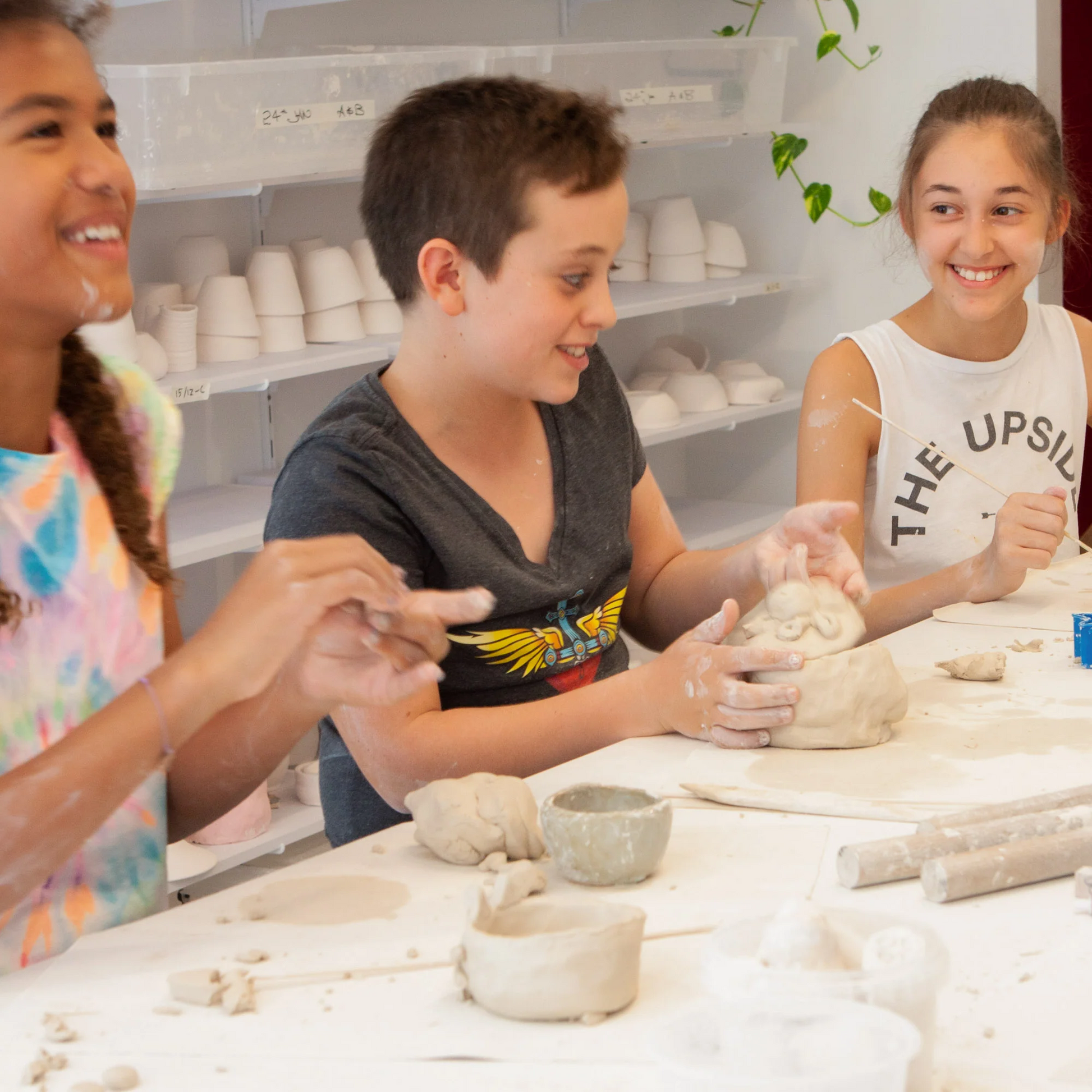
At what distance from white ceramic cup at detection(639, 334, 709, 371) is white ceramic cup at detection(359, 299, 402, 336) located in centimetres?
90

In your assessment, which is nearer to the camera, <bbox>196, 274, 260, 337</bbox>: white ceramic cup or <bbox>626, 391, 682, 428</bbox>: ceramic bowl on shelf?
<bbox>196, 274, 260, 337</bbox>: white ceramic cup

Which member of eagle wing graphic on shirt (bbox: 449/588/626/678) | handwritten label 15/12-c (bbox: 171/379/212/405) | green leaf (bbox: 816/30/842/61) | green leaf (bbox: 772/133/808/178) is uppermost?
green leaf (bbox: 816/30/842/61)

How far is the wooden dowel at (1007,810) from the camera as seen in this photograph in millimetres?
1036

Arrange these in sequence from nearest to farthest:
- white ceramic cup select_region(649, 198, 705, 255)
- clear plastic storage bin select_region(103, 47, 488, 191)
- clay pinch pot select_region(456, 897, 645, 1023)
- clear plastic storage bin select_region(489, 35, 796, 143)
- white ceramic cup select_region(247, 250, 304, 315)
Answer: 1. clay pinch pot select_region(456, 897, 645, 1023)
2. clear plastic storage bin select_region(103, 47, 488, 191)
3. white ceramic cup select_region(247, 250, 304, 315)
4. clear plastic storage bin select_region(489, 35, 796, 143)
5. white ceramic cup select_region(649, 198, 705, 255)

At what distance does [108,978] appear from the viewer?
888 mm

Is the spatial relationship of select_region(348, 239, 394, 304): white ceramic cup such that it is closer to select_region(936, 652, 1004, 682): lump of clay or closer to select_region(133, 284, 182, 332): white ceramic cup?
select_region(133, 284, 182, 332): white ceramic cup

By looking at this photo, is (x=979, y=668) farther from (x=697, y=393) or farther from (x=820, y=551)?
(x=697, y=393)

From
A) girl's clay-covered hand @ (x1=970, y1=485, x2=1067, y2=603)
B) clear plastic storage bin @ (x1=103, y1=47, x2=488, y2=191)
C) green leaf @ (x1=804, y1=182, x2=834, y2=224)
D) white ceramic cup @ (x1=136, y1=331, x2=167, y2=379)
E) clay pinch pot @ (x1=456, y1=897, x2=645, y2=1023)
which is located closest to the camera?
clay pinch pot @ (x1=456, y1=897, x2=645, y2=1023)

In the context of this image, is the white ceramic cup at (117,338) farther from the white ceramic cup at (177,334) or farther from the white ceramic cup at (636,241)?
the white ceramic cup at (636,241)

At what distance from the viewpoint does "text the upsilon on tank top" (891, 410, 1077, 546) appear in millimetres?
2074

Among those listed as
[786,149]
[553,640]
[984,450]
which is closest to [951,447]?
[984,450]

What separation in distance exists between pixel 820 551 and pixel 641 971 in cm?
65

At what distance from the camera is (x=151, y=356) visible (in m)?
2.14

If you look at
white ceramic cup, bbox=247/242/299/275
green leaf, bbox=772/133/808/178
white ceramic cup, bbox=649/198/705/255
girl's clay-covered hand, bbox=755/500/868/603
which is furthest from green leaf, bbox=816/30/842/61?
girl's clay-covered hand, bbox=755/500/868/603
